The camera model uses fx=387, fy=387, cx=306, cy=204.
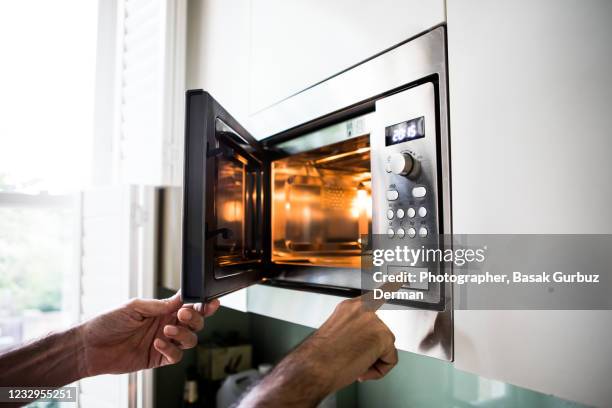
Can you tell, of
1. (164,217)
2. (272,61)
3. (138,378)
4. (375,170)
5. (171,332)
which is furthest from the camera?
(164,217)

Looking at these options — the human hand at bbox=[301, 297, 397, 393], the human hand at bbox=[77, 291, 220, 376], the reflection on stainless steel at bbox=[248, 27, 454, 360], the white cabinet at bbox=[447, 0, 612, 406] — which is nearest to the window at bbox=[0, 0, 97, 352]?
the human hand at bbox=[77, 291, 220, 376]

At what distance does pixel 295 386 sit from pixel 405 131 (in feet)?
1.37

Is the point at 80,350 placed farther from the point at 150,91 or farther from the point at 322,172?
the point at 150,91

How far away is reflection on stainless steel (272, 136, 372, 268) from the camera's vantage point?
98cm

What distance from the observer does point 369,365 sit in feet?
1.82

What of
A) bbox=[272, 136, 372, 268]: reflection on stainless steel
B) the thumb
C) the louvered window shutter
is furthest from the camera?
the louvered window shutter

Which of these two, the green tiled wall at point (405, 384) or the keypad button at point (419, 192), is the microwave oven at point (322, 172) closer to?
the keypad button at point (419, 192)

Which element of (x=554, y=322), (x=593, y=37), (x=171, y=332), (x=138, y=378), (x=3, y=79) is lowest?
(x=138, y=378)

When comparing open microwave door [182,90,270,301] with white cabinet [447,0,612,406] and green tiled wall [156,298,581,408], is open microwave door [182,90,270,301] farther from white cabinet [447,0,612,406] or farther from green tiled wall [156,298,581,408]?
green tiled wall [156,298,581,408]

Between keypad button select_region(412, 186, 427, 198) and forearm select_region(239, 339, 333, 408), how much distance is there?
0.28 m

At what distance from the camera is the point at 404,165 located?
59cm

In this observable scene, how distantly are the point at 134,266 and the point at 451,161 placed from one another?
1.16 m

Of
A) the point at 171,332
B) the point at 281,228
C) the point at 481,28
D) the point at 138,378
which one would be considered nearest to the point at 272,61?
the point at 281,228

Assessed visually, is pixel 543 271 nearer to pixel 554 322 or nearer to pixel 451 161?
pixel 554 322
